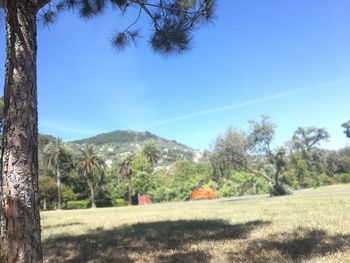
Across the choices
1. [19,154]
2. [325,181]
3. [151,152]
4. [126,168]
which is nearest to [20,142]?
[19,154]

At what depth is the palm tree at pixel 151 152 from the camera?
266 ft

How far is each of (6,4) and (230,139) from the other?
27067mm

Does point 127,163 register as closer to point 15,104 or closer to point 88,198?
point 88,198

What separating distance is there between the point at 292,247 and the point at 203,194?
41.1 metres

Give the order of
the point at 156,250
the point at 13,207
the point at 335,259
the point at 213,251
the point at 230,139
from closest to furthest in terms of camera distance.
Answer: the point at 13,207, the point at 335,259, the point at 213,251, the point at 156,250, the point at 230,139

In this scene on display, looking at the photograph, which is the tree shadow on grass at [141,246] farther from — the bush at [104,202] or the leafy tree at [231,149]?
the bush at [104,202]

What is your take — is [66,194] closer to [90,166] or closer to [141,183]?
[90,166]

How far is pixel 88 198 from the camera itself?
63188mm

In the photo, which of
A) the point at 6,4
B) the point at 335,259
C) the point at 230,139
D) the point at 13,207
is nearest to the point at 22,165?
the point at 13,207

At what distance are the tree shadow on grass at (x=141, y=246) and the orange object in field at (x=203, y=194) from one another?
36.4 meters

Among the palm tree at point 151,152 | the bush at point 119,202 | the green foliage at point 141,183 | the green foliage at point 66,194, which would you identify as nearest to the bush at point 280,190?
the bush at point 119,202

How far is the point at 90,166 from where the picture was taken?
202 feet

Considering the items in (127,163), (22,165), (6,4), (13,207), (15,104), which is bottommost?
(13,207)

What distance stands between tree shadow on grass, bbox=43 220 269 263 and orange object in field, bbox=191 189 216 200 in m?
36.4
